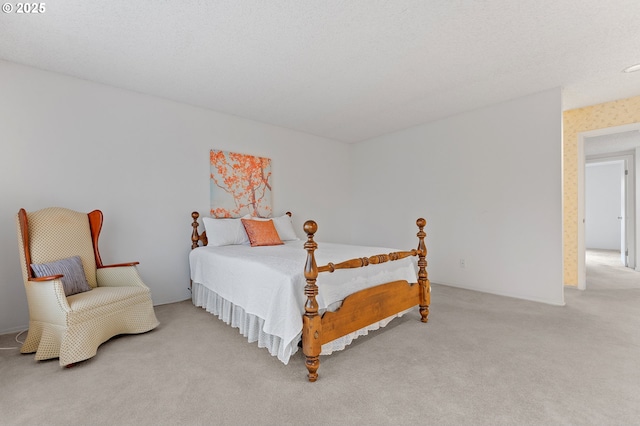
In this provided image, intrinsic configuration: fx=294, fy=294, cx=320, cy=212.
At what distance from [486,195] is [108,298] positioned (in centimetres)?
441

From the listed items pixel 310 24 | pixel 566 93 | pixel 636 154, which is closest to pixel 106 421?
pixel 310 24

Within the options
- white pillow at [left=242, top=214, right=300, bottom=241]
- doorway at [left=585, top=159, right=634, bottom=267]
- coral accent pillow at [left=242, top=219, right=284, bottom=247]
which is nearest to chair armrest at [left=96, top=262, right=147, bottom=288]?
coral accent pillow at [left=242, top=219, right=284, bottom=247]

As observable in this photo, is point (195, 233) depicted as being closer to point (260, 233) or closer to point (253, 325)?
point (260, 233)

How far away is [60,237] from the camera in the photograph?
261 centimetres

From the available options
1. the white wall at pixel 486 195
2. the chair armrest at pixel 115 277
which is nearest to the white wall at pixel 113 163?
the chair armrest at pixel 115 277

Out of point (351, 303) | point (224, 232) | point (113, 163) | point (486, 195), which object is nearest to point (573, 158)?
point (486, 195)

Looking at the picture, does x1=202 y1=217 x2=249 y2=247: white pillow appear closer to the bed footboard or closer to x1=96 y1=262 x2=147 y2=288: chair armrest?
x1=96 y1=262 x2=147 y2=288: chair armrest

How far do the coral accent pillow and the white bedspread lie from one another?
51 cm

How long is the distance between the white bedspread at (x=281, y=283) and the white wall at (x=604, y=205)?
344 inches

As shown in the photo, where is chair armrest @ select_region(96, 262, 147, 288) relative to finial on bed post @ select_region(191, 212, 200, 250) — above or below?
below

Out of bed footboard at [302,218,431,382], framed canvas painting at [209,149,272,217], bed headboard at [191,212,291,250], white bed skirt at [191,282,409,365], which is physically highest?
framed canvas painting at [209,149,272,217]

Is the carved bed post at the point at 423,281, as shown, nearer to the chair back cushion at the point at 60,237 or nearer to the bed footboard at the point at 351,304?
the bed footboard at the point at 351,304

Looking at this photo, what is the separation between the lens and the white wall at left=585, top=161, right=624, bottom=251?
26.5ft

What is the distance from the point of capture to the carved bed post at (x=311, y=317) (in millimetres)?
1908
